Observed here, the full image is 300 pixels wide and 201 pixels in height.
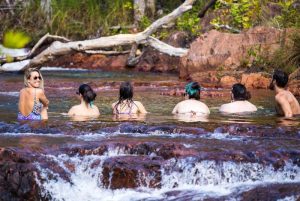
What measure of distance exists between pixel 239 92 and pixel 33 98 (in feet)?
11.5

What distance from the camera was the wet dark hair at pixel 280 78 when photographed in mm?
12008

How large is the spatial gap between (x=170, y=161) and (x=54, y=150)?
137 centimetres

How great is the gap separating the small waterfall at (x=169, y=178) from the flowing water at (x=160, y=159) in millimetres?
11

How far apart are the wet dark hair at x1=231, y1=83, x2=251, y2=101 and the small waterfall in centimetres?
388

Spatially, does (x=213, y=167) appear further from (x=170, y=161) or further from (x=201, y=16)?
(x=201, y=16)

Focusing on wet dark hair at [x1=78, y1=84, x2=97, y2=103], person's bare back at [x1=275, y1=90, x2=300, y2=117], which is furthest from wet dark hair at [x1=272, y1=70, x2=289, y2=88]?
wet dark hair at [x1=78, y1=84, x2=97, y2=103]

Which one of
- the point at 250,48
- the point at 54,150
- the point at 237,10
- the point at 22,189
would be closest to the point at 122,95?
the point at 54,150

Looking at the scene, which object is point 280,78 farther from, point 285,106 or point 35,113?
point 35,113

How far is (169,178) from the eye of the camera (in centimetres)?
849

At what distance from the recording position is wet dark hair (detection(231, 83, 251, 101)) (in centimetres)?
1245

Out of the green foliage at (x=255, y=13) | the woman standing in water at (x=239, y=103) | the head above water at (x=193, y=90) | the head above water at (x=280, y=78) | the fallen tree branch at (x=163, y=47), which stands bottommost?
the woman standing in water at (x=239, y=103)

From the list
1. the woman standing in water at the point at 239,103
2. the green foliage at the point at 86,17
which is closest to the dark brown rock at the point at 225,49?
the woman standing in water at the point at 239,103

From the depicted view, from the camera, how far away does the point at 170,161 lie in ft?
28.3

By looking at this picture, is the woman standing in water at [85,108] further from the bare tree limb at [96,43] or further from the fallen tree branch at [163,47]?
the fallen tree branch at [163,47]
